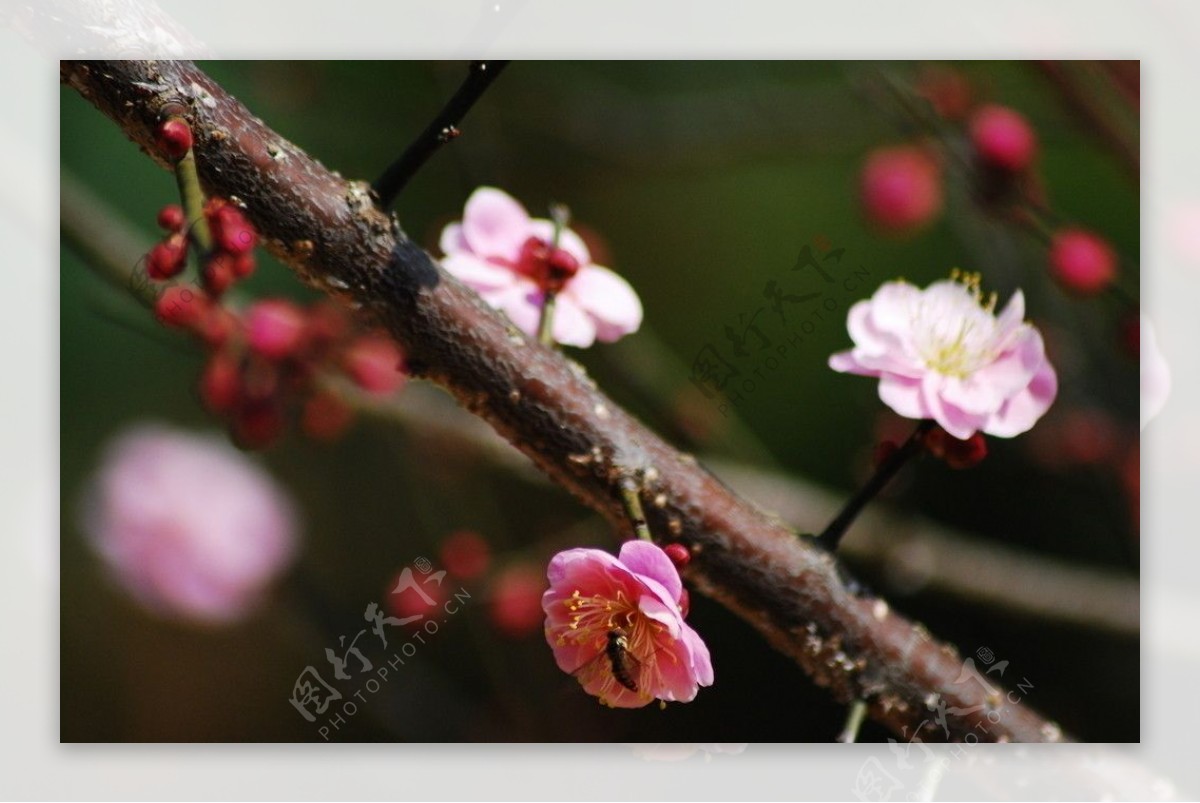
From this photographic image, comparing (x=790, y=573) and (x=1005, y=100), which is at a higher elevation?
(x=1005, y=100)

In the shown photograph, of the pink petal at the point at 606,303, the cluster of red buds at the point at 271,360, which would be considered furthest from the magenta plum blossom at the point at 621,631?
the cluster of red buds at the point at 271,360

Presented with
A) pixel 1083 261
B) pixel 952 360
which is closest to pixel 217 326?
pixel 952 360

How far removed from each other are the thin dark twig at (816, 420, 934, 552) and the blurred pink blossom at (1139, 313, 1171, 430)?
0.58 meters

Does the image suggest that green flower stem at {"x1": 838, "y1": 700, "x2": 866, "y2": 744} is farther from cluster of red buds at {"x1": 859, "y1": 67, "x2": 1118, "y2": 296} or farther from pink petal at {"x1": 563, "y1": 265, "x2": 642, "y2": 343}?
cluster of red buds at {"x1": 859, "y1": 67, "x2": 1118, "y2": 296}

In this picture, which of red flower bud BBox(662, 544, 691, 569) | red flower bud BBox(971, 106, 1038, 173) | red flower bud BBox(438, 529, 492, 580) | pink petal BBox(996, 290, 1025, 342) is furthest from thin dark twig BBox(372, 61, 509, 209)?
red flower bud BBox(971, 106, 1038, 173)

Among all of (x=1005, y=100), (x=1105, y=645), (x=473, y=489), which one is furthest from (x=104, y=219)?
(x=1105, y=645)

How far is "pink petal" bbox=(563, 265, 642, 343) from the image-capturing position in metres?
1.07

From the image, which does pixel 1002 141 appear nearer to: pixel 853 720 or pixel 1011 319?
pixel 1011 319

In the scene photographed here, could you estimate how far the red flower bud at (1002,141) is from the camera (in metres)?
1.47

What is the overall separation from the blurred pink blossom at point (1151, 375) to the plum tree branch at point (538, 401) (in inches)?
22.9

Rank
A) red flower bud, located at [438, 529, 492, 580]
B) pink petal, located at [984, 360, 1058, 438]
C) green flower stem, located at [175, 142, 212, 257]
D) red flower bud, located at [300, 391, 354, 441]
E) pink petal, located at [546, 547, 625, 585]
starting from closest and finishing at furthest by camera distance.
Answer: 1. green flower stem, located at [175, 142, 212, 257]
2. pink petal, located at [546, 547, 625, 585]
3. pink petal, located at [984, 360, 1058, 438]
4. red flower bud, located at [300, 391, 354, 441]
5. red flower bud, located at [438, 529, 492, 580]

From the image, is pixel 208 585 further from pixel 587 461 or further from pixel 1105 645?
pixel 1105 645

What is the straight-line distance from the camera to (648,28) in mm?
1427

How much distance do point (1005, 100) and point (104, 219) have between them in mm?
1198
